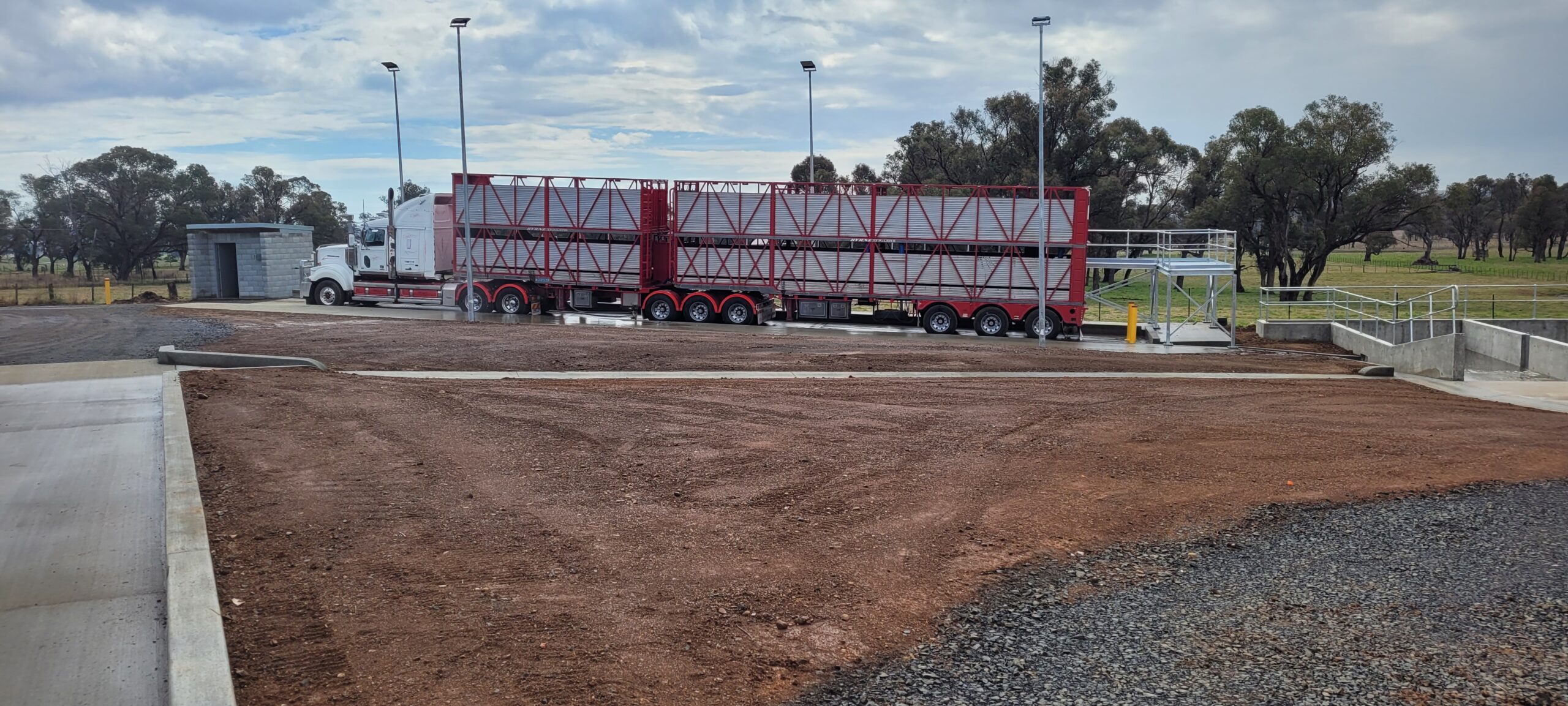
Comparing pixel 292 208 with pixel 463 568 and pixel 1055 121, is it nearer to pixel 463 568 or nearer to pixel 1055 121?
pixel 1055 121

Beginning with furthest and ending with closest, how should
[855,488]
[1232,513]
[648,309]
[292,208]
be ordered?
[292,208]
[648,309]
[855,488]
[1232,513]

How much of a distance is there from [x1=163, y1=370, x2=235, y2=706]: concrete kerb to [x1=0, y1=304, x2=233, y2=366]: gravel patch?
11.2m

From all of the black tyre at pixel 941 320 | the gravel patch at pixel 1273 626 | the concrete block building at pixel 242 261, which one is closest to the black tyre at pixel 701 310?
the black tyre at pixel 941 320

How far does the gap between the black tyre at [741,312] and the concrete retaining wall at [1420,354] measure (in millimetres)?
16479

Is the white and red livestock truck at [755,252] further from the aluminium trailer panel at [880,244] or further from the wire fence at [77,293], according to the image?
the wire fence at [77,293]

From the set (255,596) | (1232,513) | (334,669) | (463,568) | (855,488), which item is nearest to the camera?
(334,669)

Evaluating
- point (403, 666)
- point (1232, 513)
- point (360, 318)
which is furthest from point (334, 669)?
point (360, 318)

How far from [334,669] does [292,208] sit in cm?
8938

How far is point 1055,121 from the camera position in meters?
59.4

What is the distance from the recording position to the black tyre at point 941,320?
3269 centimetres

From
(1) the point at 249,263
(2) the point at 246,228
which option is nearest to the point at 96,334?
(2) the point at 246,228

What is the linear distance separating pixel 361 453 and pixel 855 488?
513 cm

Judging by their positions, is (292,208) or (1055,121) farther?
(292,208)

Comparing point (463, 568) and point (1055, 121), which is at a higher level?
point (1055, 121)
